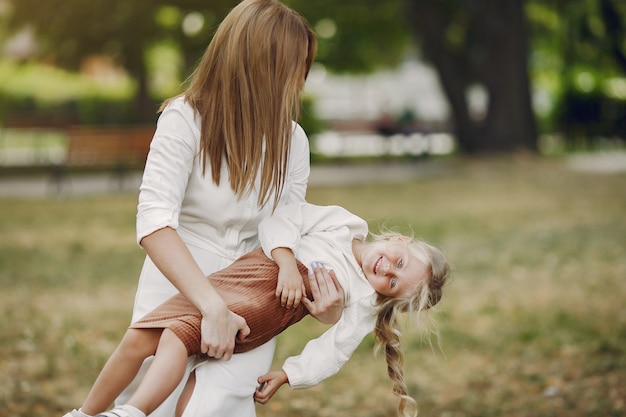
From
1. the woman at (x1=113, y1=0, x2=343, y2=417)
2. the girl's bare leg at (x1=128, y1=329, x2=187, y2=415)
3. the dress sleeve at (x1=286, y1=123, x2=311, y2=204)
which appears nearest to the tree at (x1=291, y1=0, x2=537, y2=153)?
the dress sleeve at (x1=286, y1=123, x2=311, y2=204)

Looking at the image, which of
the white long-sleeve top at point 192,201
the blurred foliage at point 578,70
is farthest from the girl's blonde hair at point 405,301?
the blurred foliage at point 578,70

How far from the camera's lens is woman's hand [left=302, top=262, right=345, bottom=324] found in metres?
2.90

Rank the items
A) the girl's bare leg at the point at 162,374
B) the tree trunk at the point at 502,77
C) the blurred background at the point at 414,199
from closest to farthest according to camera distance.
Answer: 1. the girl's bare leg at the point at 162,374
2. the blurred background at the point at 414,199
3. the tree trunk at the point at 502,77

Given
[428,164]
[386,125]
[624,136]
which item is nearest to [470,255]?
[428,164]

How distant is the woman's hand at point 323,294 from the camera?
2902 millimetres

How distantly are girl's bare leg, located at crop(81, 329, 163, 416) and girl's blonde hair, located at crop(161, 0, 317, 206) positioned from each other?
52 centimetres

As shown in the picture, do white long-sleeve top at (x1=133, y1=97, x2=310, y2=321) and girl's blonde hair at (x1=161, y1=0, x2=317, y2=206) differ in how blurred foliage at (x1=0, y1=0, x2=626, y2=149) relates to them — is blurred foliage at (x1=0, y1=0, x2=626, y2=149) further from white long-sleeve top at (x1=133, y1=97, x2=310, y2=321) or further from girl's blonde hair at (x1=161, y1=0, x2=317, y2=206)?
girl's blonde hair at (x1=161, y1=0, x2=317, y2=206)

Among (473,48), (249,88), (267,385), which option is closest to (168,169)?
(249,88)

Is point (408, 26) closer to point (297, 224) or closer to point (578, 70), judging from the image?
point (578, 70)

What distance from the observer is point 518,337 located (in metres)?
7.39

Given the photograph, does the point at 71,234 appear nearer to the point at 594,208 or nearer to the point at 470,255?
the point at 470,255

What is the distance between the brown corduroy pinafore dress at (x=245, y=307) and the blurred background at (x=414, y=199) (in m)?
0.62

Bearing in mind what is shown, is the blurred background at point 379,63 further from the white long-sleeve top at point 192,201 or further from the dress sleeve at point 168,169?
the dress sleeve at point 168,169

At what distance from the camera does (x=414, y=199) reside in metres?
15.2
